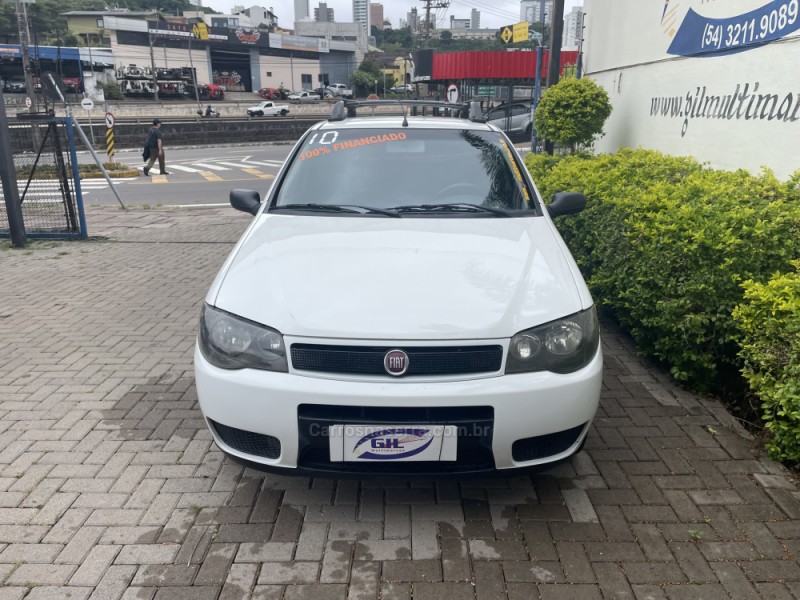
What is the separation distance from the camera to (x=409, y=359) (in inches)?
99.9

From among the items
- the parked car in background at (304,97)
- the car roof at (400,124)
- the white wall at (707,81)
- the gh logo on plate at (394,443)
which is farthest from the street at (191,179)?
the parked car in background at (304,97)

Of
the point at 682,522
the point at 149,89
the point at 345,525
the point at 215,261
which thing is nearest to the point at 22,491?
the point at 345,525

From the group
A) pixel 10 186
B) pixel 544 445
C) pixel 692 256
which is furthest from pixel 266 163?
pixel 544 445

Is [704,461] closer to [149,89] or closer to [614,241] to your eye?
[614,241]

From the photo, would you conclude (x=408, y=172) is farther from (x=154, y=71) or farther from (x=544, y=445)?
(x=154, y=71)

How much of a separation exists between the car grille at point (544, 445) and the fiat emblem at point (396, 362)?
0.58m

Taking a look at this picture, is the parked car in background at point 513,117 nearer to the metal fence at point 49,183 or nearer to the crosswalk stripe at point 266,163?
the crosswalk stripe at point 266,163

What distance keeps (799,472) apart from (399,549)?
2.11m

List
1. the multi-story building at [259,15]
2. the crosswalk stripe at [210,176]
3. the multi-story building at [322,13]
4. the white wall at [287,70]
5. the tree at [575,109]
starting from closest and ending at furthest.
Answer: the tree at [575,109]
the crosswalk stripe at [210,176]
the white wall at [287,70]
the multi-story building at [259,15]
the multi-story building at [322,13]

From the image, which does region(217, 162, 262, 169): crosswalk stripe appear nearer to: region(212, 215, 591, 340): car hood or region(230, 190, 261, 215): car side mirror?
region(230, 190, 261, 215): car side mirror

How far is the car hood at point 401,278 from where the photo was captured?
260 centimetres

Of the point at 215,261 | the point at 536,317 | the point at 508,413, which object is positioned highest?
the point at 536,317

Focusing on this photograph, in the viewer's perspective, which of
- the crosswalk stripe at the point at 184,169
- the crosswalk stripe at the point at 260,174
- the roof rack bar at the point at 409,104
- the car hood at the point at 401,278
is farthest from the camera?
the crosswalk stripe at the point at 184,169

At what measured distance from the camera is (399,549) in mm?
2682
